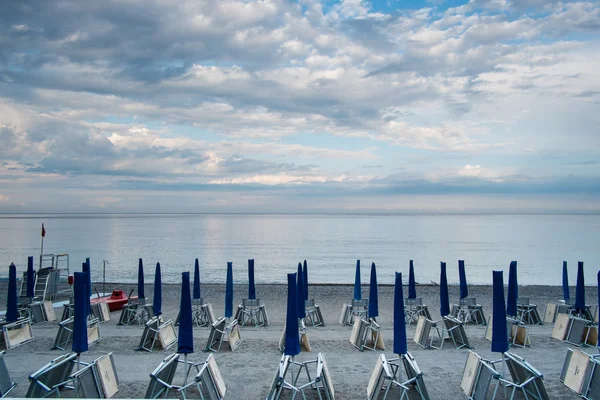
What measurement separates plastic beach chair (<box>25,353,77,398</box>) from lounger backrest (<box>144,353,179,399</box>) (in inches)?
51.7

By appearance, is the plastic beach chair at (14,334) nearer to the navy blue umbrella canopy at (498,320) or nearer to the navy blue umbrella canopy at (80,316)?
the navy blue umbrella canopy at (80,316)

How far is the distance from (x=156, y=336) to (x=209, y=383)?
4257mm

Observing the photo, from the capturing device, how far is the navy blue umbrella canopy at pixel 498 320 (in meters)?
7.59

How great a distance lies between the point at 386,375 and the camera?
7.73 meters

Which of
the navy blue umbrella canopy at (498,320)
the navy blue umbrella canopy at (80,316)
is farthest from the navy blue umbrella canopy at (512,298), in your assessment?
the navy blue umbrella canopy at (80,316)

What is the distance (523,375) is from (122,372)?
7823 millimetres

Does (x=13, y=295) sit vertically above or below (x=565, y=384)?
above

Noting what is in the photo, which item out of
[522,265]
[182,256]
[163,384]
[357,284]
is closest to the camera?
[163,384]

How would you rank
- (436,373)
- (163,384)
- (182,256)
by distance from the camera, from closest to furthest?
(163,384)
(436,373)
(182,256)

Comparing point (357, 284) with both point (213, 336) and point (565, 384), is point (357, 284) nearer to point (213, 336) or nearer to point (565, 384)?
point (213, 336)

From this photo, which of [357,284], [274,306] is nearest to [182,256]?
[274,306]

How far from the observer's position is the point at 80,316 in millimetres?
7523

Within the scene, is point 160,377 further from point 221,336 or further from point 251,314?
point 251,314

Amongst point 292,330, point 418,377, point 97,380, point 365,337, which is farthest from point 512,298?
point 97,380
